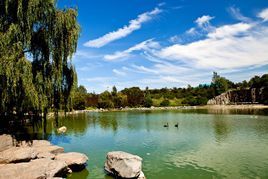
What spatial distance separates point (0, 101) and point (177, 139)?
19358 mm

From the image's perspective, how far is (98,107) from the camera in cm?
11519

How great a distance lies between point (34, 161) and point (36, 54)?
37.7ft

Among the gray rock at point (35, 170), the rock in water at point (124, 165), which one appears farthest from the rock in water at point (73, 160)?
the rock in water at point (124, 165)

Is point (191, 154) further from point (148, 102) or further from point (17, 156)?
point (148, 102)

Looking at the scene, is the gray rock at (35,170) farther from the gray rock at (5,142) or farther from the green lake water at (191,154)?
the gray rock at (5,142)

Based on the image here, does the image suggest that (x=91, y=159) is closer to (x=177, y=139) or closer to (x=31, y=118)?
(x=31, y=118)

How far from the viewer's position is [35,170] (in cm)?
1482

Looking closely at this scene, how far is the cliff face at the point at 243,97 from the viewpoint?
116 meters

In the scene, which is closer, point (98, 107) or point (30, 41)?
point (30, 41)

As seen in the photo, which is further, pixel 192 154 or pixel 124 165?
pixel 192 154

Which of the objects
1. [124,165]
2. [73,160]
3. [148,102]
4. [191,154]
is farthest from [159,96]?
[124,165]

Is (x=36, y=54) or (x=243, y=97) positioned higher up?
(x=36, y=54)

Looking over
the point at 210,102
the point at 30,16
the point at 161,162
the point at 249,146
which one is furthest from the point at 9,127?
the point at 210,102

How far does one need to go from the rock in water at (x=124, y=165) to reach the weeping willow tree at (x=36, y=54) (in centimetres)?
864
